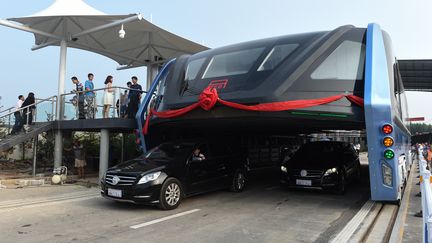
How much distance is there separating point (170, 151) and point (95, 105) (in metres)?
5.45

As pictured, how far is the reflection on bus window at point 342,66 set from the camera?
8.73 m

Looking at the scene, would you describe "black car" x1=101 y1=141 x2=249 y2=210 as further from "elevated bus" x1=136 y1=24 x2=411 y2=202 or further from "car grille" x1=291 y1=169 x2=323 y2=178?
"car grille" x1=291 y1=169 x2=323 y2=178

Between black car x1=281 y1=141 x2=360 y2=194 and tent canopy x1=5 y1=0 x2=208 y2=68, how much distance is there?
770 cm

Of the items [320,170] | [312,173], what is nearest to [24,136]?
[312,173]

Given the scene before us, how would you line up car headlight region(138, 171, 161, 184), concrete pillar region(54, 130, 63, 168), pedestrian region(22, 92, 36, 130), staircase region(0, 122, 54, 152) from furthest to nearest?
concrete pillar region(54, 130, 63, 168) → pedestrian region(22, 92, 36, 130) → staircase region(0, 122, 54, 152) → car headlight region(138, 171, 161, 184)

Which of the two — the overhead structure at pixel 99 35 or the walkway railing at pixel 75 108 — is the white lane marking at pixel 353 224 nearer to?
the walkway railing at pixel 75 108

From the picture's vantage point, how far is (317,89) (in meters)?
8.66

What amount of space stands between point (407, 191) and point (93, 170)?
492 inches

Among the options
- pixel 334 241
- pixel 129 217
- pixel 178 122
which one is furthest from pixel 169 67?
pixel 334 241

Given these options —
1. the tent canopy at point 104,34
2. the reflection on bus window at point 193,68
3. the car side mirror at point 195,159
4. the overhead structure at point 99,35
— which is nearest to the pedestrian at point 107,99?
the overhead structure at point 99,35

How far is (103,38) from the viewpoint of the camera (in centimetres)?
1798

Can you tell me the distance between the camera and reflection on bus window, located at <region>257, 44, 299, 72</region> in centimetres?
913

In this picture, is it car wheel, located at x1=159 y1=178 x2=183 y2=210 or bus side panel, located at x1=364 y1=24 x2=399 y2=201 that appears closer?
bus side panel, located at x1=364 y1=24 x2=399 y2=201

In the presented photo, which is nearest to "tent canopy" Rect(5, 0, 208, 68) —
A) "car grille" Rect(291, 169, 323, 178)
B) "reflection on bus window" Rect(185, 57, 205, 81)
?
"reflection on bus window" Rect(185, 57, 205, 81)
